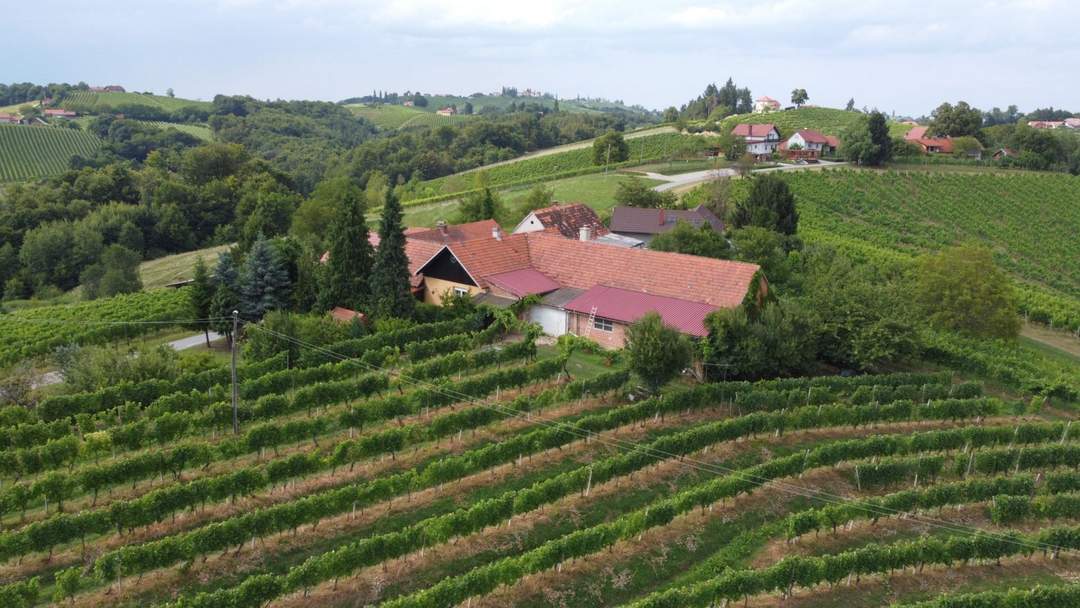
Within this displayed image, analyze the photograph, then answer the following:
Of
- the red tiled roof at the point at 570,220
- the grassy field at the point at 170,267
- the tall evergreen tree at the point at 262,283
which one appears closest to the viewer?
the tall evergreen tree at the point at 262,283

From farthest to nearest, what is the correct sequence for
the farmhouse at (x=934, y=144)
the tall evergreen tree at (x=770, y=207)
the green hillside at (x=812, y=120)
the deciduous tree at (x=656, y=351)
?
the green hillside at (x=812, y=120), the farmhouse at (x=934, y=144), the tall evergreen tree at (x=770, y=207), the deciduous tree at (x=656, y=351)

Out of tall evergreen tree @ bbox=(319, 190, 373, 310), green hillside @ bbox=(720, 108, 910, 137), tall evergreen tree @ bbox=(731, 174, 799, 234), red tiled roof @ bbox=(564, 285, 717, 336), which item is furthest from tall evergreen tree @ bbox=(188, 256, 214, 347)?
green hillside @ bbox=(720, 108, 910, 137)

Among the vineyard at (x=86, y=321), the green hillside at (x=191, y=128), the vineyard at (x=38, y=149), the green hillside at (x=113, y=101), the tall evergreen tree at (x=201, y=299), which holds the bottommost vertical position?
the vineyard at (x=86, y=321)

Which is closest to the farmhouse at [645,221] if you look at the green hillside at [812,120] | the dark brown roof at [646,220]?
the dark brown roof at [646,220]

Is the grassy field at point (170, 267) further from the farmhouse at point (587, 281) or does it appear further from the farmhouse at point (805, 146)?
the farmhouse at point (805, 146)

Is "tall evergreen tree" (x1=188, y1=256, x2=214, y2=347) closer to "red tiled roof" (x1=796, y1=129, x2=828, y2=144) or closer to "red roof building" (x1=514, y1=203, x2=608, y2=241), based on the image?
"red roof building" (x1=514, y1=203, x2=608, y2=241)

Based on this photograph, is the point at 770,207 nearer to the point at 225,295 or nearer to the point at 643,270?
the point at 643,270

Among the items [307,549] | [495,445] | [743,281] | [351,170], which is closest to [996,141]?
[743,281]

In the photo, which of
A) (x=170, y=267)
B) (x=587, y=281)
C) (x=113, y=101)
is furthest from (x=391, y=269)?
(x=113, y=101)

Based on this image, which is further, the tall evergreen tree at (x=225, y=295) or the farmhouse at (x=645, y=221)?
the farmhouse at (x=645, y=221)
